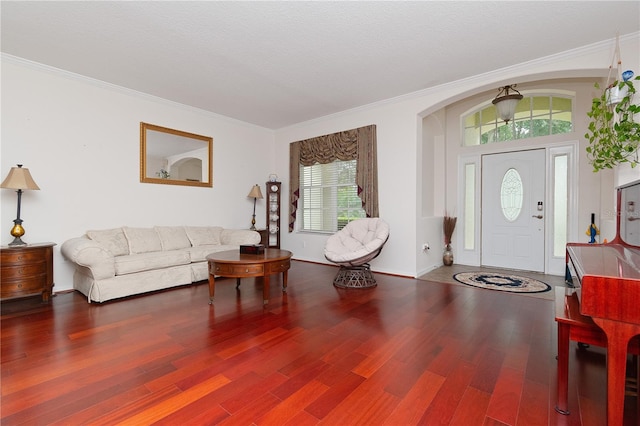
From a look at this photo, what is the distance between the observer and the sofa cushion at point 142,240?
3.88 metres

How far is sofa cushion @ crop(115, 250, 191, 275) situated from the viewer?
3.39 meters

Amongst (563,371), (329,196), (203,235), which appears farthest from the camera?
(329,196)

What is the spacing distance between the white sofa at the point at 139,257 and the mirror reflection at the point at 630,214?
417cm

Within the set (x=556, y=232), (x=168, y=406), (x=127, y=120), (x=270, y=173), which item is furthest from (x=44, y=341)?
(x=556, y=232)

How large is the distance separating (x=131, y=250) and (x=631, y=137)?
5404 mm

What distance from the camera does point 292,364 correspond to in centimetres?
192

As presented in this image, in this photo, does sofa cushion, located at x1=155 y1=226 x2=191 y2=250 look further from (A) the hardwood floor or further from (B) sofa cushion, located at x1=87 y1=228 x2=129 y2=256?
(A) the hardwood floor

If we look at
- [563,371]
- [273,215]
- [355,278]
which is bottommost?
[355,278]

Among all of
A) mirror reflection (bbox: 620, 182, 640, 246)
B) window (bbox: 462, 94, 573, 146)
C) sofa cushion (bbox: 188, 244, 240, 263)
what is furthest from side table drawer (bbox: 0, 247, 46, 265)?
window (bbox: 462, 94, 573, 146)

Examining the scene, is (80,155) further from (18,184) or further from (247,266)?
(247,266)

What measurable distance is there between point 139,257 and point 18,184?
1385 millimetres

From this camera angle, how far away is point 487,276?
435 cm

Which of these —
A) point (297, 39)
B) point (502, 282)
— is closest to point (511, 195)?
point (502, 282)

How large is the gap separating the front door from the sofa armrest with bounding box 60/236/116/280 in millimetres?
5547
